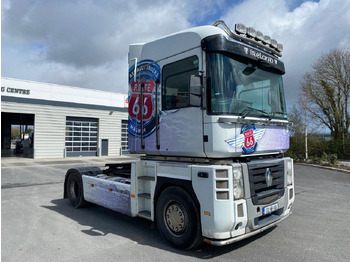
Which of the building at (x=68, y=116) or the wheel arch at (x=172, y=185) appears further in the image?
the building at (x=68, y=116)

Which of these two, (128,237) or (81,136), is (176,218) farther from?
(81,136)

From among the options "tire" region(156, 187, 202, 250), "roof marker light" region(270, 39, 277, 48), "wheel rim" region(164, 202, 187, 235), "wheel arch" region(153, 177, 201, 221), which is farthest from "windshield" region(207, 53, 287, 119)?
"wheel rim" region(164, 202, 187, 235)

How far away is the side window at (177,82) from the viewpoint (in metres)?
4.21

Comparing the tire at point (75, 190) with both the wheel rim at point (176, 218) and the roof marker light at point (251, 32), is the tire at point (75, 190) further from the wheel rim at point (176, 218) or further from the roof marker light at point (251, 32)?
the roof marker light at point (251, 32)

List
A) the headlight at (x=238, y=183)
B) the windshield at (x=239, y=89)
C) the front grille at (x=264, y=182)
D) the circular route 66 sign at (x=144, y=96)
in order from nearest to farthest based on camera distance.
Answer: the headlight at (x=238, y=183) < the windshield at (x=239, y=89) < the front grille at (x=264, y=182) < the circular route 66 sign at (x=144, y=96)

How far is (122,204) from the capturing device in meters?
5.11

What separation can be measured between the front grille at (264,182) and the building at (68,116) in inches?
859

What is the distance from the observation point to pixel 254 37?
→ 4.48 metres

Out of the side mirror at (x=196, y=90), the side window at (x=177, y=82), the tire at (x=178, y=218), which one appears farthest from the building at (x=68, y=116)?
the side mirror at (x=196, y=90)

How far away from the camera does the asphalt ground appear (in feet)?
12.9

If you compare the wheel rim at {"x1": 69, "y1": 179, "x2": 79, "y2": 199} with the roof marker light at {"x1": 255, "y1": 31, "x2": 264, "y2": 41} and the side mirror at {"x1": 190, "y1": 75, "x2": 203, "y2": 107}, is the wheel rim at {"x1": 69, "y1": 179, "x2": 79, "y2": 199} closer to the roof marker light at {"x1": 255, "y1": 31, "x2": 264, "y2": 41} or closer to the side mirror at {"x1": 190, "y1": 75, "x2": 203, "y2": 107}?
the side mirror at {"x1": 190, "y1": 75, "x2": 203, "y2": 107}

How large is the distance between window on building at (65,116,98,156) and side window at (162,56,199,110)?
72.5ft

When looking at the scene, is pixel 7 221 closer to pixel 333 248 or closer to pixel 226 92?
pixel 226 92

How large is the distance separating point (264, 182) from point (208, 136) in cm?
124
